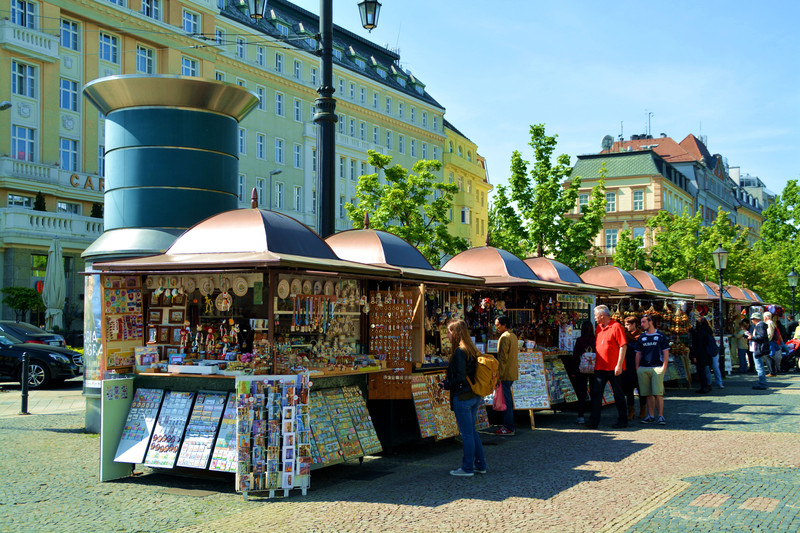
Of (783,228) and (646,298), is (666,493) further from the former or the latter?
(783,228)

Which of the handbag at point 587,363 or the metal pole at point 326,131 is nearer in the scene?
the metal pole at point 326,131

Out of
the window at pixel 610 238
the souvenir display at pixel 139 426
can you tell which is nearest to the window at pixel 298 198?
the window at pixel 610 238

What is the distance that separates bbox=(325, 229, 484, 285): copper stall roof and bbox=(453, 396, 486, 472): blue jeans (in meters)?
2.89

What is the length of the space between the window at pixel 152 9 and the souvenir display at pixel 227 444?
36.4 metres

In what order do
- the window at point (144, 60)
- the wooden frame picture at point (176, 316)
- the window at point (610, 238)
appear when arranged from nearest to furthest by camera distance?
the wooden frame picture at point (176, 316)
the window at point (144, 60)
the window at point (610, 238)

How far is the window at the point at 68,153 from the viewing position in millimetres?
37344

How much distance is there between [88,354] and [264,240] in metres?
5.06

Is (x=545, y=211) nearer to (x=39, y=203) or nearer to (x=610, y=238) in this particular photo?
(x=39, y=203)

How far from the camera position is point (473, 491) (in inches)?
334

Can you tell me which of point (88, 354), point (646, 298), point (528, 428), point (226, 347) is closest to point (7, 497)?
point (226, 347)

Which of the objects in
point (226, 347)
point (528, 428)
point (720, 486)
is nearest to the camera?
point (720, 486)

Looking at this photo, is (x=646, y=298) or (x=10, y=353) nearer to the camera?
(x=10, y=353)

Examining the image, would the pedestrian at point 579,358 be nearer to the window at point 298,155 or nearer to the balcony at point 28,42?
the balcony at point 28,42

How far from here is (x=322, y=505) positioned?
25.7ft
